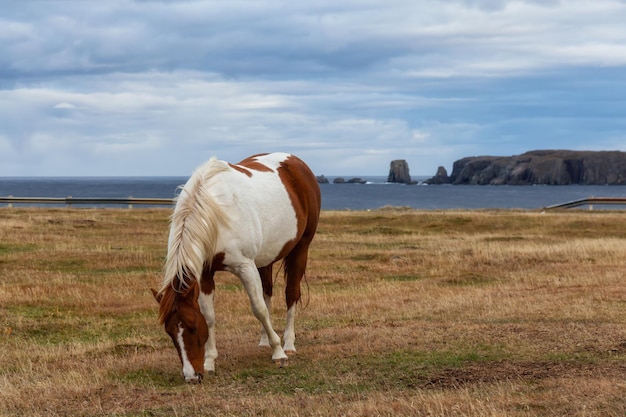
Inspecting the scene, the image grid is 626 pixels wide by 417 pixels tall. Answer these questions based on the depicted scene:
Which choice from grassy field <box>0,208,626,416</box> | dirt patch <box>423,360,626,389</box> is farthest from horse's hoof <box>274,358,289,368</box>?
dirt patch <box>423,360,626,389</box>

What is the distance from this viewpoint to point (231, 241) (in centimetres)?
916

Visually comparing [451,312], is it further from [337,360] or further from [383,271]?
[383,271]

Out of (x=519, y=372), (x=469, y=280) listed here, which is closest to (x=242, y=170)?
(x=519, y=372)

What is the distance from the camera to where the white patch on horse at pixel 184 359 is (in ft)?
27.7

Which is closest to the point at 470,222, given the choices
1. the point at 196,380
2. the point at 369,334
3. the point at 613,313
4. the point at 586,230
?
the point at 586,230

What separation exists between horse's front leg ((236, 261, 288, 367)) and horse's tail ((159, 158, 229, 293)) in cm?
55

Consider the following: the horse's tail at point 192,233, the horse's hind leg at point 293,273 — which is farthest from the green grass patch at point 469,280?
the horse's tail at point 192,233

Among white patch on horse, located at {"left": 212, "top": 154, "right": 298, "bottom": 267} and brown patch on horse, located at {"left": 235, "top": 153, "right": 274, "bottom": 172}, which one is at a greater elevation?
brown patch on horse, located at {"left": 235, "top": 153, "right": 274, "bottom": 172}

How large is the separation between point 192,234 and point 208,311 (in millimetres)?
1060

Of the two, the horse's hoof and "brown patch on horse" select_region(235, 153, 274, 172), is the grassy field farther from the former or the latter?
"brown patch on horse" select_region(235, 153, 274, 172)

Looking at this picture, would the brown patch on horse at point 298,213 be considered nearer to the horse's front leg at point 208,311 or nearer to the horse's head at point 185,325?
the horse's front leg at point 208,311

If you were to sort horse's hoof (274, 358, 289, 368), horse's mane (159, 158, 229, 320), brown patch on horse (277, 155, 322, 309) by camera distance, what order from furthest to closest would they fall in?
brown patch on horse (277, 155, 322, 309)
horse's hoof (274, 358, 289, 368)
horse's mane (159, 158, 229, 320)

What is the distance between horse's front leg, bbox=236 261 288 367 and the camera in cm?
934

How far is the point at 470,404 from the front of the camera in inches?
282
